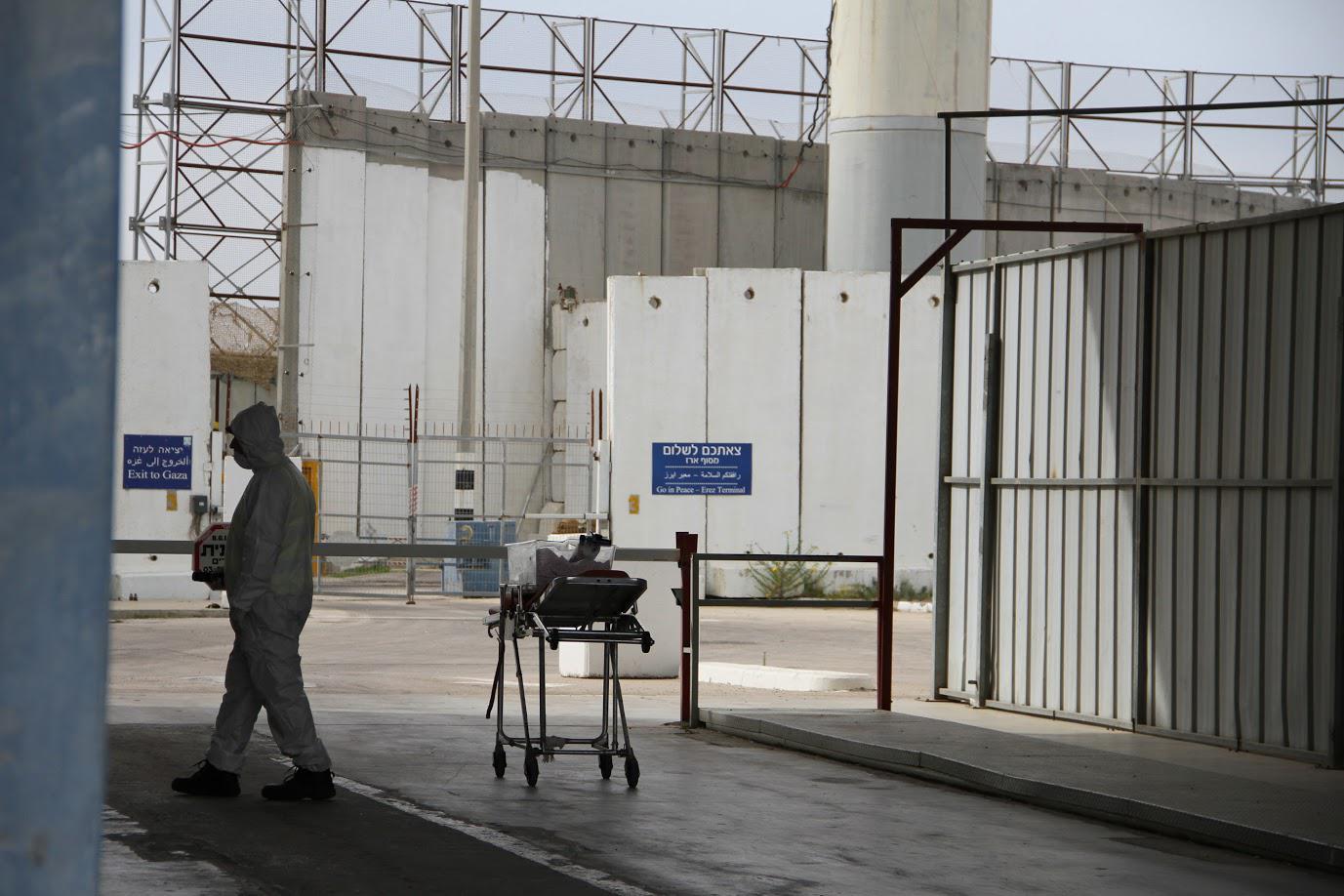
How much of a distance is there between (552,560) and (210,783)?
2353 mm

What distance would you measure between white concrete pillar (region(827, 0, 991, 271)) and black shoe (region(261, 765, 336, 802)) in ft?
79.7

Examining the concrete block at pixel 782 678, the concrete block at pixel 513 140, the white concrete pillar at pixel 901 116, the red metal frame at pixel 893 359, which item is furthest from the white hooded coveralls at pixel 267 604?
the concrete block at pixel 513 140

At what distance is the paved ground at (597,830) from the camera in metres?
7.50

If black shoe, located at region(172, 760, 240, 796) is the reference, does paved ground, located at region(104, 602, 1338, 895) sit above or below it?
below

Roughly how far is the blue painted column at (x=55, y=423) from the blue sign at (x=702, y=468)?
28.5 metres

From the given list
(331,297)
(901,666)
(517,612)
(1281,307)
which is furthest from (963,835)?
(331,297)

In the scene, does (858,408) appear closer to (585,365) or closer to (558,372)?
(585,365)

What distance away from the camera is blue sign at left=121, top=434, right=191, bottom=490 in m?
26.3

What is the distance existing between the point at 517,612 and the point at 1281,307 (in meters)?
5.74

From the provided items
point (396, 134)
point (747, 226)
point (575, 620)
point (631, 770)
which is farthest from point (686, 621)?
point (747, 226)

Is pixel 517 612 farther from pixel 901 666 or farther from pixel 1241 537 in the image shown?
pixel 901 666

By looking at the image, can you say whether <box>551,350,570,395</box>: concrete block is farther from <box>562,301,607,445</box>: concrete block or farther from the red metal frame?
the red metal frame

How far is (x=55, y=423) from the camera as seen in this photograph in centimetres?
212

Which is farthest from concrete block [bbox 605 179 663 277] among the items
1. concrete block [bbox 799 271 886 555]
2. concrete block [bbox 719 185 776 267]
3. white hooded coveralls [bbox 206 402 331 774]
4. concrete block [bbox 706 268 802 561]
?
white hooded coveralls [bbox 206 402 331 774]
